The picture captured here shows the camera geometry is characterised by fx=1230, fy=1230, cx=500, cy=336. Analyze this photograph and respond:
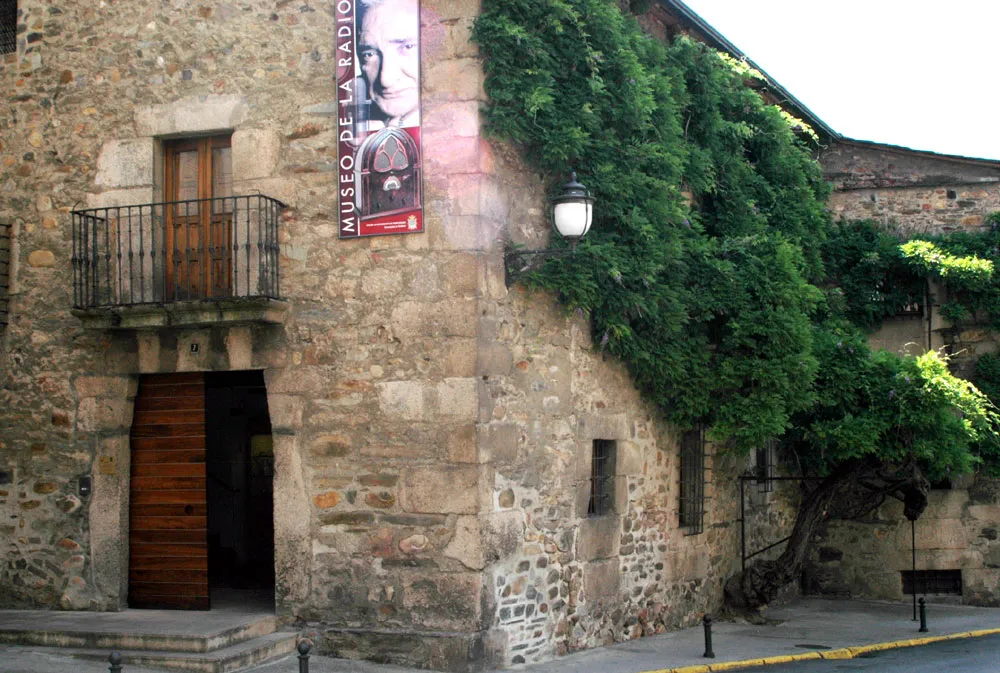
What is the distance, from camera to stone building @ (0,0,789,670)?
32.3ft

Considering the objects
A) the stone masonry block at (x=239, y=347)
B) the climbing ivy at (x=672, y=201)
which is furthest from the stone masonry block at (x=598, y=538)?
the stone masonry block at (x=239, y=347)

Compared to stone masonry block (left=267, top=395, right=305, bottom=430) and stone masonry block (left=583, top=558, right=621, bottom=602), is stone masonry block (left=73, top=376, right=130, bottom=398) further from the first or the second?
stone masonry block (left=583, top=558, right=621, bottom=602)

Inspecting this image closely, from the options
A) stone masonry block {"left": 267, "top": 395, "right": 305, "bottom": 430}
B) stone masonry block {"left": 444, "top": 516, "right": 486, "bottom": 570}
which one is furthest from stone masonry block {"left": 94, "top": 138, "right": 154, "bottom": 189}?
Answer: stone masonry block {"left": 444, "top": 516, "right": 486, "bottom": 570}

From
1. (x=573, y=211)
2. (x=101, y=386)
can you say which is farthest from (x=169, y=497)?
(x=573, y=211)

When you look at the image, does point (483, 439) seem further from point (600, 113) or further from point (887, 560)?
point (887, 560)

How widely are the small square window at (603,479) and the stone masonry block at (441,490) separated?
7.33 ft

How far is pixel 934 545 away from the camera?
16.0 metres

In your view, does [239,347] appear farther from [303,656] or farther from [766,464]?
[766,464]

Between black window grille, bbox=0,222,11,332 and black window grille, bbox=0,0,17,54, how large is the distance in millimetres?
1709

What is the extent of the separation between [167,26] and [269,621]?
5232 millimetres

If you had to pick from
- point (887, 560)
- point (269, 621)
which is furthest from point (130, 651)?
point (887, 560)

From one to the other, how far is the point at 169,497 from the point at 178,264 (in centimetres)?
212

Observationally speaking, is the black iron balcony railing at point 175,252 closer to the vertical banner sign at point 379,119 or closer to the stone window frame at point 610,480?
the vertical banner sign at point 379,119

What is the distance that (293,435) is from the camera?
10227 millimetres
